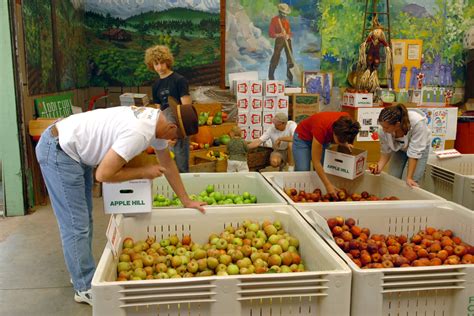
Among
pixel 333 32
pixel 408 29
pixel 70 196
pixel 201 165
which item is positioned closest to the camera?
pixel 70 196

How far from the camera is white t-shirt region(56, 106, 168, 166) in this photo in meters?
2.06

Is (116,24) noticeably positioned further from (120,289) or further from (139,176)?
(120,289)

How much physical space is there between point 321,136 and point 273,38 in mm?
4732

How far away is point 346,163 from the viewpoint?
3334 mm

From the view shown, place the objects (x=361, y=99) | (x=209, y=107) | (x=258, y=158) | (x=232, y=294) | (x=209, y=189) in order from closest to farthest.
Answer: (x=232, y=294) → (x=209, y=189) → (x=258, y=158) → (x=209, y=107) → (x=361, y=99)

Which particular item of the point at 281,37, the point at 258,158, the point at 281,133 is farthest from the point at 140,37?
the point at 281,133

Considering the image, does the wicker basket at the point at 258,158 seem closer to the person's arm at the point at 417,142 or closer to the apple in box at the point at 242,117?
the apple in box at the point at 242,117

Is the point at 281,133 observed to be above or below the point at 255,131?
above

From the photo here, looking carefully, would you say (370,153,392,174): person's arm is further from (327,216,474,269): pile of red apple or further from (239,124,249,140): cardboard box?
(239,124,249,140): cardboard box

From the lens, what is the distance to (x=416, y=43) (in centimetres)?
800

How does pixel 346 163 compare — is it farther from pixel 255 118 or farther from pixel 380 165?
pixel 255 118

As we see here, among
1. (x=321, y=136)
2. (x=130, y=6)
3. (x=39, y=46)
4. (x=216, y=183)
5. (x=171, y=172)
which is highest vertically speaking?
(x=130, y=6)

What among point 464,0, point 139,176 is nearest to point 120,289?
point 139,176

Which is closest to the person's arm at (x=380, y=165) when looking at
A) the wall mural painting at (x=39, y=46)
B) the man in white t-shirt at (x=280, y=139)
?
the man in white t-shirt at (x=280, y=139)
